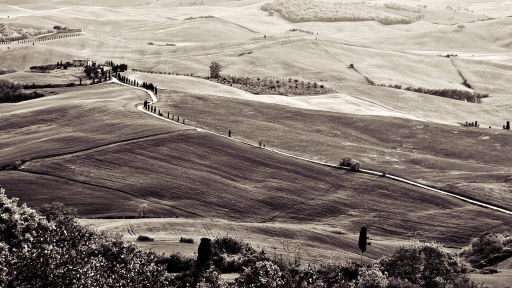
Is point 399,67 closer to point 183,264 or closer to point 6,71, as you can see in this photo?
point 6,71

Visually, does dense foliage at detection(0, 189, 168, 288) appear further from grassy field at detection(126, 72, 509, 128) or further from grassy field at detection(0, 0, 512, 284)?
grassy field at detection(126, 72, 509, 128)

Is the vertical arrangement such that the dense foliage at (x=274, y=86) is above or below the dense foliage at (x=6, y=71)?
above

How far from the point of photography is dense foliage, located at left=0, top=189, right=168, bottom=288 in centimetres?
2602

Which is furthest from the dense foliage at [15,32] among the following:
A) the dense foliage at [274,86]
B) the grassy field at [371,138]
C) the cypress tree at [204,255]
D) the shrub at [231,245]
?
the cypress tree at [204,255]

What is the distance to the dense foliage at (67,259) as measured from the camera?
85.4ft

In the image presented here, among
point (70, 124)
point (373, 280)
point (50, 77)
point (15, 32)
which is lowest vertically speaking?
point (70, 124)

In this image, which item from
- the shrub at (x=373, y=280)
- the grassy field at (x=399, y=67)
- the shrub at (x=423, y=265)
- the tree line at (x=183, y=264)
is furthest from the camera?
the grassy field at (x=399, y=67)

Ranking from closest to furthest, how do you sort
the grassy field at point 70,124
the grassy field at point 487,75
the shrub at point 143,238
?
the shrub at point 143,238 < the grassy field at point 70,124 < the grassy field at point 487,75

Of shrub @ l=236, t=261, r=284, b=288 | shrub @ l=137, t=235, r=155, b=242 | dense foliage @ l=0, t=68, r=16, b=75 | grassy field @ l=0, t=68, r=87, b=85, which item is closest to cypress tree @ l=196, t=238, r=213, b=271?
shrub @ l=137, t=235, r=155, b=242

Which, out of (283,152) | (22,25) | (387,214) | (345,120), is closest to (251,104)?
(345,120)

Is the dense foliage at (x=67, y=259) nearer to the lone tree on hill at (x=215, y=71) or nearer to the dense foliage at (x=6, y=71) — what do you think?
the lone tree on hill at (x=215, y=71)

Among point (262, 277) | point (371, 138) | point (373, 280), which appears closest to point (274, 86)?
point (371, 138)

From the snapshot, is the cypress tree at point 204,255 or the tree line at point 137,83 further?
the tree line at point 137,83

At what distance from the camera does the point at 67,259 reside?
27.6m
